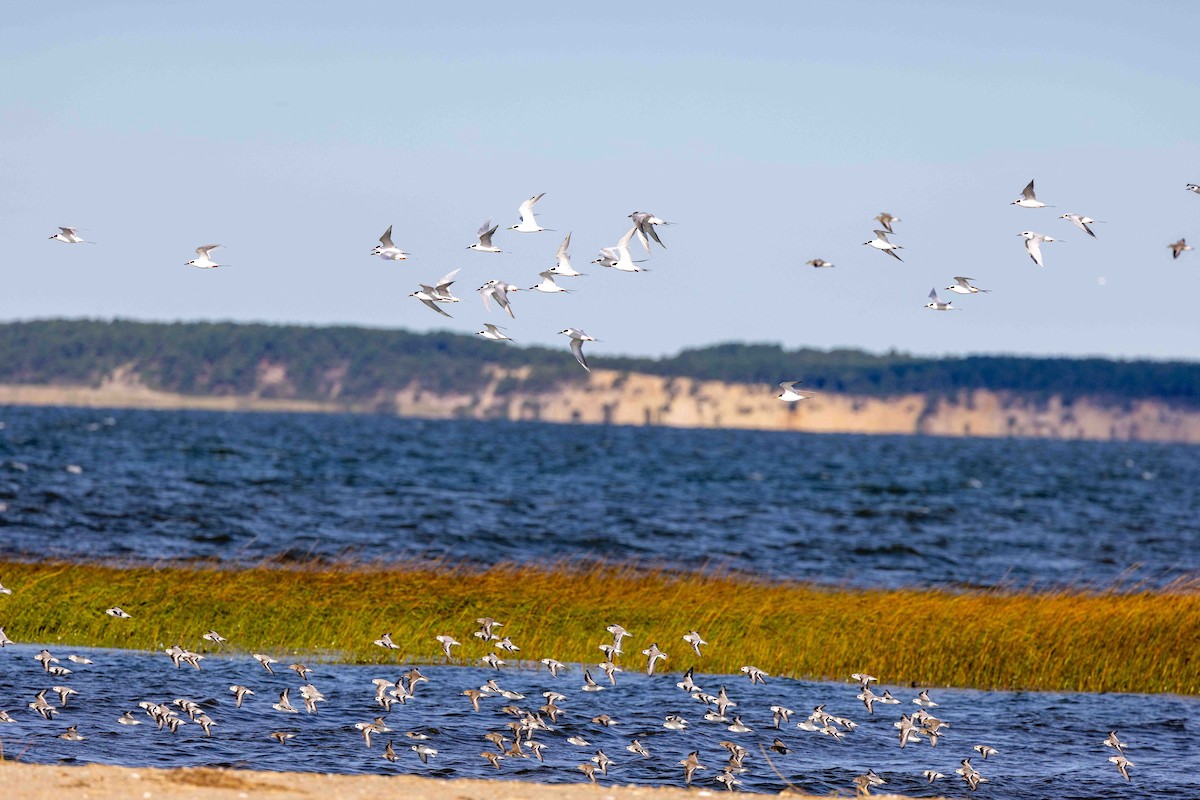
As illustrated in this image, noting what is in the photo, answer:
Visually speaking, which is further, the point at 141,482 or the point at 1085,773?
the point at 141,482

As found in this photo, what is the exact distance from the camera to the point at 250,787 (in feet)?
52.3

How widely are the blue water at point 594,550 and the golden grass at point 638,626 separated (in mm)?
771

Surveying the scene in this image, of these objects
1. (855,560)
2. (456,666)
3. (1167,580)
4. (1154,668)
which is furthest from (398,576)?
(1167,580)

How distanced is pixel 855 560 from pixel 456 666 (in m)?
26.8

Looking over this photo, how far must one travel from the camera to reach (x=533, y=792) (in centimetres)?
1648

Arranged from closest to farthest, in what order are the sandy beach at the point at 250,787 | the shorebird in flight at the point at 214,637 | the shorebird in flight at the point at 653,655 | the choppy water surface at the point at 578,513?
1. the sandy beach at the point at 250,787
2. the shorebird in flight at the point at 214,637
3. the shorebird in flight at the point at 653,655
4. the choppy water surface at the point at 578,513

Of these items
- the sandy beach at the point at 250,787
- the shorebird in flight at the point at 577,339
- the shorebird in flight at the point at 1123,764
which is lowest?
the shorebird in flight at the point at 1123,764

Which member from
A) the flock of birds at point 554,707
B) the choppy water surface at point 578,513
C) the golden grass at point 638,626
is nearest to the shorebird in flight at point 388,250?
the flock of birds at point 554,707

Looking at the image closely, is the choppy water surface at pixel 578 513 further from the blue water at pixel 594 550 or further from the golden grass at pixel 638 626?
the golden grass at pixel 638 626

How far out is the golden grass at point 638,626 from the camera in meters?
28.9

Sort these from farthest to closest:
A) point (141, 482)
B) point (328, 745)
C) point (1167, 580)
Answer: point (141, 482) → point (1167, 580) → point (328, 745)

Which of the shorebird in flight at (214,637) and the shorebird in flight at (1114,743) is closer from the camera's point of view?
the shorebird in flight at (1114,743)

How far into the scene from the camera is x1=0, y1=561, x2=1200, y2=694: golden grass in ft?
94.9

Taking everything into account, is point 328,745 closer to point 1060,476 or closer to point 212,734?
point 212,734
